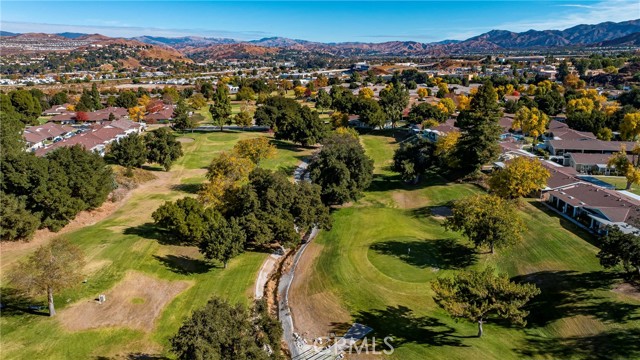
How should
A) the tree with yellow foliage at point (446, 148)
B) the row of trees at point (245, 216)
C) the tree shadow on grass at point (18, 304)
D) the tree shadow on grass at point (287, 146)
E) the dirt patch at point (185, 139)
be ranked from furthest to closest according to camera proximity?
1. the dirt patch at point (185, 139)
2. the tree shadow on grass at point (287, 146)
3. the tree with yellow foliage at point (446, 148)
4. the row of trees at point (245, 216)
5. the tree shadow on grass at point (18, 304)

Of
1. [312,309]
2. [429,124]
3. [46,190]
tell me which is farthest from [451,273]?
[429,124]

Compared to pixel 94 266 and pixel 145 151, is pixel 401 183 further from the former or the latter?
pixel 94 266

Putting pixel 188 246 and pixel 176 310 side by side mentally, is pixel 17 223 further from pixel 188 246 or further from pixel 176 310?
pixel 176 310

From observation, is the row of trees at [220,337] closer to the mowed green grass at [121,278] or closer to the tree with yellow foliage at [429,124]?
the mowed green grass at [121,278]

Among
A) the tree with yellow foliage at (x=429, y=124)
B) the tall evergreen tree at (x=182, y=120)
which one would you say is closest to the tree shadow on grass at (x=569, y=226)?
the tree with yellow foliage at (x=429, y=124)

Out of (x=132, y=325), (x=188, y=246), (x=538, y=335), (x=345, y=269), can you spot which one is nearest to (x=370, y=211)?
(x=345, y=269)

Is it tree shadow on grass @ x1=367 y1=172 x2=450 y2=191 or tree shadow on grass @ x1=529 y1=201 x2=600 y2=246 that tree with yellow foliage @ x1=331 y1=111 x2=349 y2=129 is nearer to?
tree shadow on grass @ x1=367 y1=172 x2=450 y2=191
